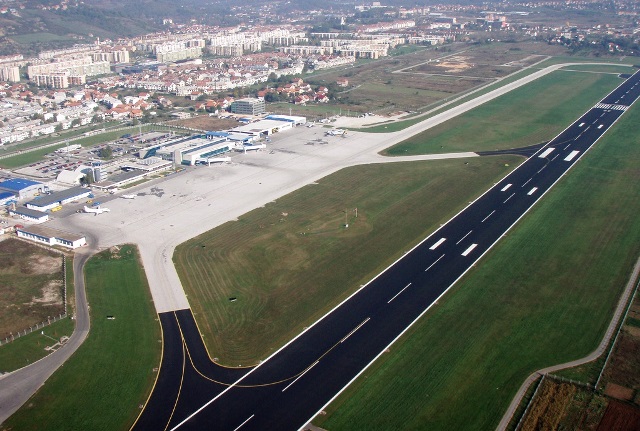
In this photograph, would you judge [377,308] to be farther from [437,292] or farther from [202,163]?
[202,163]

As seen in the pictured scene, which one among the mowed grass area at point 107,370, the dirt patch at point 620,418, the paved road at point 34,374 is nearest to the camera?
the dirt patch at point 620,418

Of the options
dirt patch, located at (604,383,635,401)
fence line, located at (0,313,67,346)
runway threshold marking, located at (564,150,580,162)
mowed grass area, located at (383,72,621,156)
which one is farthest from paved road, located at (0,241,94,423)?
runway threshold marking, located at (564,150,580,162)

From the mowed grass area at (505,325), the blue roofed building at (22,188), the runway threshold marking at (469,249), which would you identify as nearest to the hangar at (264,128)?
the blue roofed building at (22,188)

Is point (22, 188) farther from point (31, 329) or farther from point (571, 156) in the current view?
point (571, 156)

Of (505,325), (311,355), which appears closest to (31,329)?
(311,355)

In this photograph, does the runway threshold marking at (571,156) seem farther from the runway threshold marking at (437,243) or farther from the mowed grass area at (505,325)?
the runway threshold marking at (437,243)

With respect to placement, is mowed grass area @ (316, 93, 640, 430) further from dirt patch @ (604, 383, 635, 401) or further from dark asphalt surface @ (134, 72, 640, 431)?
dirt patch @ (604, 383, 635, 401)

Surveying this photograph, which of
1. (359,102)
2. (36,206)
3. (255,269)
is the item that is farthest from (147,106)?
(255,269)
